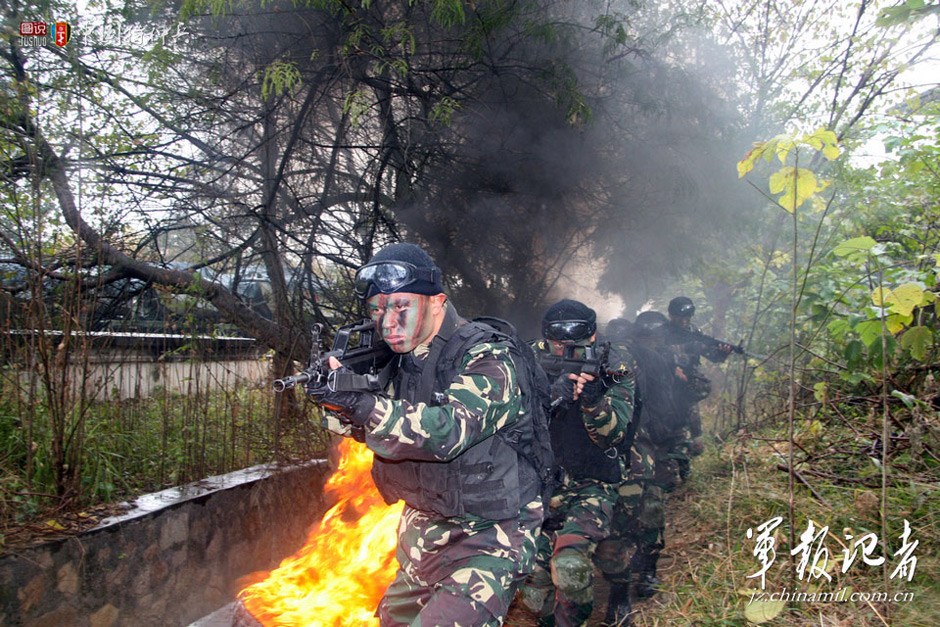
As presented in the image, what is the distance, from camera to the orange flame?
3049mm

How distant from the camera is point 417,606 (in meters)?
2.69

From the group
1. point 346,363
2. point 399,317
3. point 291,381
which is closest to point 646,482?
point 399,317

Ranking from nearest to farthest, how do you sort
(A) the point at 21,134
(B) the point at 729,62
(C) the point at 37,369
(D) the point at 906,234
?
(C) the point at 37,369 < (A) the point at 21,134 < (D) the point at 906,234 < (B) the point at 729,62

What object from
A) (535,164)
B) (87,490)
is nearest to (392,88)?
(535,164)

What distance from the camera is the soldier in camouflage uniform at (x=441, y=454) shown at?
226 cm

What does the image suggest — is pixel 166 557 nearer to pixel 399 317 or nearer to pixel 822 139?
pixel 399 317

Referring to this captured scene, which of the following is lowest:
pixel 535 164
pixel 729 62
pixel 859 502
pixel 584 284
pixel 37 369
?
pixel 859 502

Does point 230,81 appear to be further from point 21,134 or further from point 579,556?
point 579,556

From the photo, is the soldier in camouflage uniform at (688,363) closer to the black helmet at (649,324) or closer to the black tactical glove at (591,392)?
the black helmet at (649,324)

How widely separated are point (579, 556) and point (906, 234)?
3.87m

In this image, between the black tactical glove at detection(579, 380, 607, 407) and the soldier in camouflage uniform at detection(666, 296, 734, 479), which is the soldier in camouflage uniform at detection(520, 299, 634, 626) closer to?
the black tactical glove at detection(579, 380, 607, 407)

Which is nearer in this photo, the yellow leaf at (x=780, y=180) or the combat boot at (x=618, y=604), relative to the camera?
the yellow leaf at (x=780, y=180)

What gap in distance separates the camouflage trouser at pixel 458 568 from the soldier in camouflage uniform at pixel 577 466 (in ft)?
3.81
